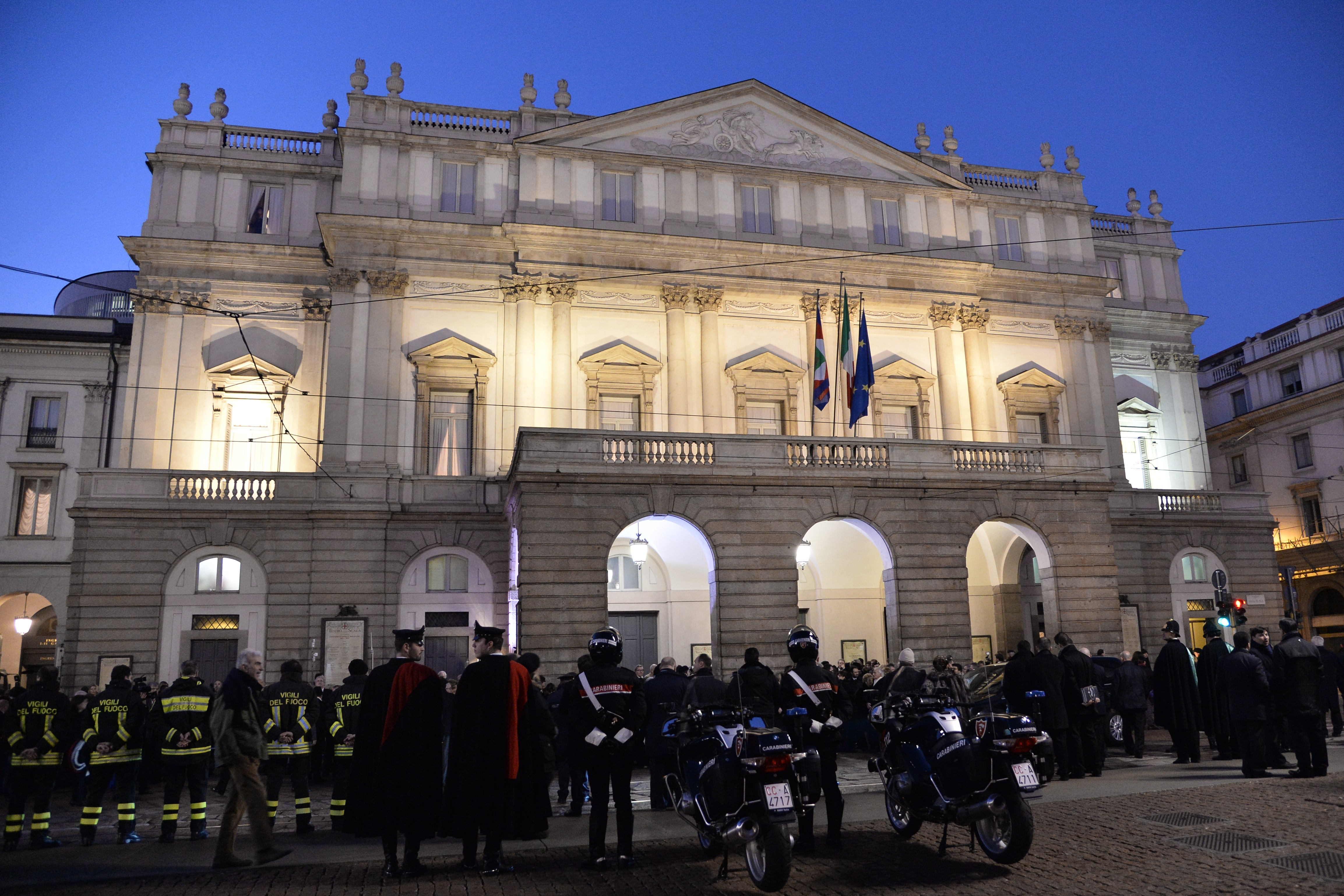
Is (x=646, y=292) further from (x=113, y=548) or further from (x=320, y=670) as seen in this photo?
(x=113, y=548)

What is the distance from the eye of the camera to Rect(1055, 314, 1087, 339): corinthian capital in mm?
29625

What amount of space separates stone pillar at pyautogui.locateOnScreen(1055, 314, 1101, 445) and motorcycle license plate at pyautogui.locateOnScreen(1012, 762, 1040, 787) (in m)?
23.3

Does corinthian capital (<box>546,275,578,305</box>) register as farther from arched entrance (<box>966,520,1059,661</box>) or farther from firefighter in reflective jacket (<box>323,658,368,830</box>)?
firefighter in reflective jacket (<box>323,658,368,830</box>)

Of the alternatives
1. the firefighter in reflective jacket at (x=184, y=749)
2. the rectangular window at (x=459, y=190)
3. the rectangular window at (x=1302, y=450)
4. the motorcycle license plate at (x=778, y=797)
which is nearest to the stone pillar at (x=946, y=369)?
the rectangular window at (x=459, y=190)

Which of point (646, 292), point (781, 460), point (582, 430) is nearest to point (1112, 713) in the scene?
point (781, 460)

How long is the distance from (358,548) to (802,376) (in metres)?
12.5

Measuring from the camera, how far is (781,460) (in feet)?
65.0

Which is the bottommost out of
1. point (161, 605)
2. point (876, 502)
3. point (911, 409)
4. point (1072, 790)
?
point (1072, 790)

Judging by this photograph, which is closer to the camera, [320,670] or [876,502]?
[876,502]

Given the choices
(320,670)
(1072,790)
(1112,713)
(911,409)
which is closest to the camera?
(1072,790)

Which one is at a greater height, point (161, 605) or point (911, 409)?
point (911, 409)

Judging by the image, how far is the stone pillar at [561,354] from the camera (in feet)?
82.3

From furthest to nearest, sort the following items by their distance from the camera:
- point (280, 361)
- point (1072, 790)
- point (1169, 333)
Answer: point (1169, 333)
point (280, 361)
point (1072, 790)

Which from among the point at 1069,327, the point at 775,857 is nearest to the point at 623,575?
the point at 1069,327
